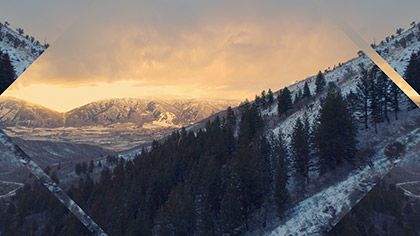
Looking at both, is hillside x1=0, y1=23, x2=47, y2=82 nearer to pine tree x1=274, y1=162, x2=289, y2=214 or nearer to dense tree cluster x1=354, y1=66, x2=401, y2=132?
pine tree x1=274, y1=162, x2=289, y2=214

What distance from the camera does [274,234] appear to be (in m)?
18.9

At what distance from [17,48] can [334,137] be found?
32.5 metres

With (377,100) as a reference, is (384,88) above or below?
above

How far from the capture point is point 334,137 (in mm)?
20984

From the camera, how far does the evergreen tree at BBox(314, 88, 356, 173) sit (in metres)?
19.7

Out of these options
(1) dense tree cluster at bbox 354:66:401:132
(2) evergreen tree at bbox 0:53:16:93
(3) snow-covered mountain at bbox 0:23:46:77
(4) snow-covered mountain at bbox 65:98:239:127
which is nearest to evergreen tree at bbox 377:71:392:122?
(1) dense tree cluster at bbox 354:66:401:132

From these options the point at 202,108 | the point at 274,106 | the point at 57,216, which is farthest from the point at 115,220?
the point at 274,106

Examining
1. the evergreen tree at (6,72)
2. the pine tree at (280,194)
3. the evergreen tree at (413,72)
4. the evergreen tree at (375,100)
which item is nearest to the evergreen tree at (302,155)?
the pine tree at (280,194)

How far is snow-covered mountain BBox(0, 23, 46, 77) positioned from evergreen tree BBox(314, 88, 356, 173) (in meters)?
27.9

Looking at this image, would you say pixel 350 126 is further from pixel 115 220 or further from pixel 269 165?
pixel 115 220

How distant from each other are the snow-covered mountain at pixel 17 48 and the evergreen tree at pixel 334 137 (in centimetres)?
2793

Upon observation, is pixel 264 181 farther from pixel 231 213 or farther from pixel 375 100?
pixel 375 100

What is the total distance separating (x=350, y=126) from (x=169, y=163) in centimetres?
1993

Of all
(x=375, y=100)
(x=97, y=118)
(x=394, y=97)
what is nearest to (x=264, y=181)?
(x=375, y=100)
